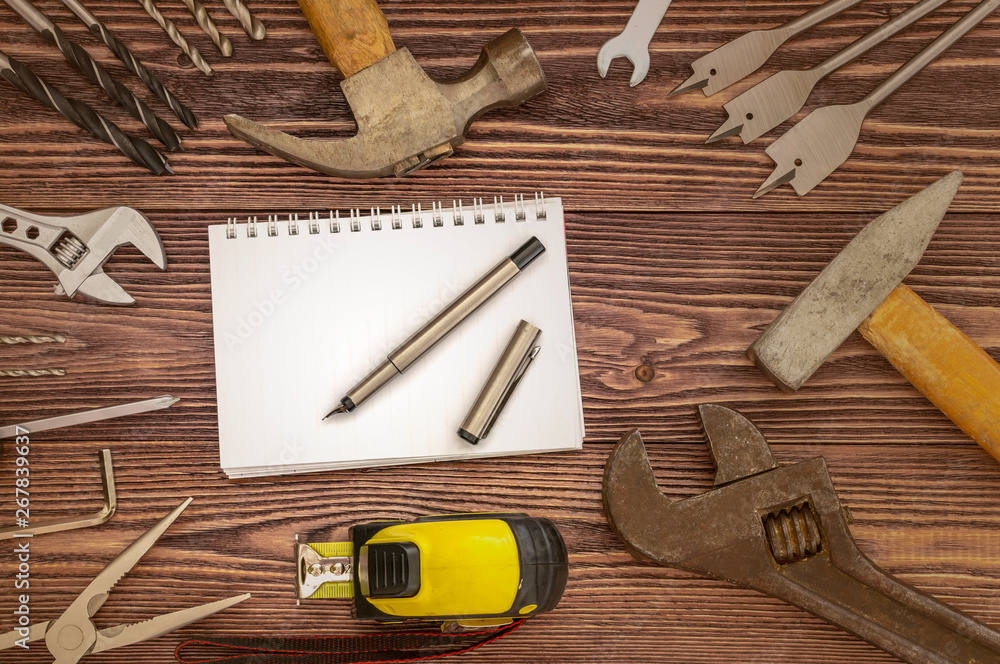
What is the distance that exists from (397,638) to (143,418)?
53 centimetres

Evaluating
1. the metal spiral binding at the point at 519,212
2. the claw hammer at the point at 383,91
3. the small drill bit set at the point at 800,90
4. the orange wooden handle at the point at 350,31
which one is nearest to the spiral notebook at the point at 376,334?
the metal spiral binding at the point at 519,212

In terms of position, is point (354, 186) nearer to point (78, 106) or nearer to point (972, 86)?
point (78, 106)

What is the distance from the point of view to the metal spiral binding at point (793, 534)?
3.21 feet

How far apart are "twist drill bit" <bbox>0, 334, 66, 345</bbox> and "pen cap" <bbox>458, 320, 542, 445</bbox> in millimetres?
648

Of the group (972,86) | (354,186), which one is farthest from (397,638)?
(972,86)

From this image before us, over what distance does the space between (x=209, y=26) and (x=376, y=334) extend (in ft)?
1.78

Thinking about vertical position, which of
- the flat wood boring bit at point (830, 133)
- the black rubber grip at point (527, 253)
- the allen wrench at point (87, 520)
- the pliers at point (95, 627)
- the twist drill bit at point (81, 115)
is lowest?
the pliers at point (95, 627)

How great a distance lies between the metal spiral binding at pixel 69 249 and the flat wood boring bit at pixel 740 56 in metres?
0.97

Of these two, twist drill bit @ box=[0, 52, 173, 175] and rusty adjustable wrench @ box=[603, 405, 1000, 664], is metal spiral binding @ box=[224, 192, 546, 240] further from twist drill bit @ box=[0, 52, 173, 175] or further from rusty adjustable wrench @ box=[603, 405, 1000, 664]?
rusty adjustable wrench @ box=[603, 405, 1000, 664]

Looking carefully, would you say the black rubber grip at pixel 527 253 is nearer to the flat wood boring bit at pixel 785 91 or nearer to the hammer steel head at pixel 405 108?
the hammer steel head at pixel 405 108

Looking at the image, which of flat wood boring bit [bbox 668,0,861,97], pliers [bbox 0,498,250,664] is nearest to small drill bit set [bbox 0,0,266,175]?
pliers [bbox 0,498,250,664]

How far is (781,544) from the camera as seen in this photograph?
979 mm

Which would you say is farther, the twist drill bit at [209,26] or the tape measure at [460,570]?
the twist drill bit at [209,26]

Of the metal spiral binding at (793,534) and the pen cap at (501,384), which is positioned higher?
the pen cap at (501,384)
